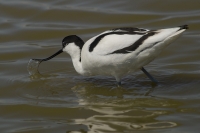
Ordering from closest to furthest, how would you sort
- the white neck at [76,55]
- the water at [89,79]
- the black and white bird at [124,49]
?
the water at [89,79], the black and white bird at [124,49], the white neck at [76,55]

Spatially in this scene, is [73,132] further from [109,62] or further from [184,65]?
[184,65]

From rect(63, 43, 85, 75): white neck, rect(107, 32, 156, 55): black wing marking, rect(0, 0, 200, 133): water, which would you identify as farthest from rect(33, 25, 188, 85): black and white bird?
rect(0, 0, 200, 133): water

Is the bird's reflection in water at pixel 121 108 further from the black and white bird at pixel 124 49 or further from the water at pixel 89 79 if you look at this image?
the black and white bird at pixel 124 49

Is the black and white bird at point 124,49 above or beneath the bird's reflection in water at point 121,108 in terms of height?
above

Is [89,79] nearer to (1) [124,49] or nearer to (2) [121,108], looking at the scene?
(1) [124,49]

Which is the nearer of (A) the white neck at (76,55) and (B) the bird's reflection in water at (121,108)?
(B) the bird's reflection in water at (121,108)

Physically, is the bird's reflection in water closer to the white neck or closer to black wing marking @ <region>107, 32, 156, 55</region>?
the white neck

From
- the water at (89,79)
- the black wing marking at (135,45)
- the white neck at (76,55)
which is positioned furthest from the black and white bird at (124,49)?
the water at (89,79)

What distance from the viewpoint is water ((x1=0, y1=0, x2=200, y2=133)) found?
19.5ft

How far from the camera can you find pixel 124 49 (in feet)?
21.7

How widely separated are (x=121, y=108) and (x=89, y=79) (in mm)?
1452

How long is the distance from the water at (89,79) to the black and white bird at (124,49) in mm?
363


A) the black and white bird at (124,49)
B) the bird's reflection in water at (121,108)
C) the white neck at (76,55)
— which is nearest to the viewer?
the bird's reflection in water at (121,108)

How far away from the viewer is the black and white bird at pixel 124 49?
6508 mm
